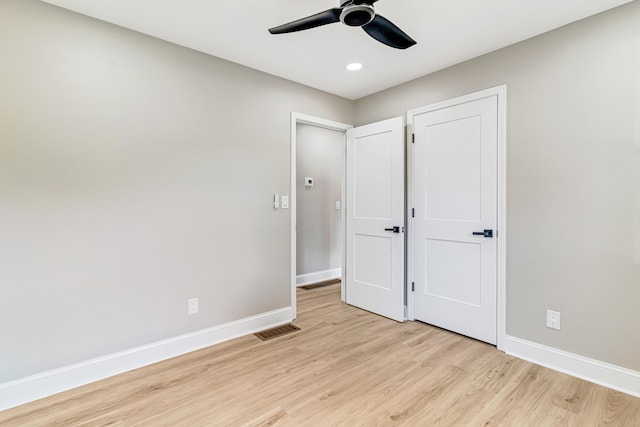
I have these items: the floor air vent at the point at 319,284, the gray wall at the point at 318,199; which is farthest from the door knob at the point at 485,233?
the floor air vent at the point at 319,284

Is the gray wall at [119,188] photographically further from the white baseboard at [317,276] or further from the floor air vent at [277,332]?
the white baseboard at [317,276]

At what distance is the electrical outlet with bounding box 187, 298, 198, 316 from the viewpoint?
250cm

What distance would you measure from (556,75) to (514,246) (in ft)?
4.31

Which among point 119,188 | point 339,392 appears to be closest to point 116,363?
point 119,188

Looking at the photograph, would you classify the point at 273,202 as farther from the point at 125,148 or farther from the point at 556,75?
the point at 556,75

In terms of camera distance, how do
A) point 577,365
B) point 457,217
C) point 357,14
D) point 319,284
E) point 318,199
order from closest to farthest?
1. point 357,14
2. point 577,365
3. point 457,217
4. point 319,284
5. point 318,199

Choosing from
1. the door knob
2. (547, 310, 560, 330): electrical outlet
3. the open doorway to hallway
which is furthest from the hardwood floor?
the open doorway to hallway

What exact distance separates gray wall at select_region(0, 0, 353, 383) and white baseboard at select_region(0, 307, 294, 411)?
63 millimetres

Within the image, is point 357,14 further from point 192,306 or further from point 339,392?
point 192,306

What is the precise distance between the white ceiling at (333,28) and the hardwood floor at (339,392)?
250 centimetres

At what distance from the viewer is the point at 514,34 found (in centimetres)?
228

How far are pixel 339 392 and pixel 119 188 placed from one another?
2087 mm

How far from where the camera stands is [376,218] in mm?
3357

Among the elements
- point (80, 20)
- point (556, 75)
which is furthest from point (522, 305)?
point (80, 20)
